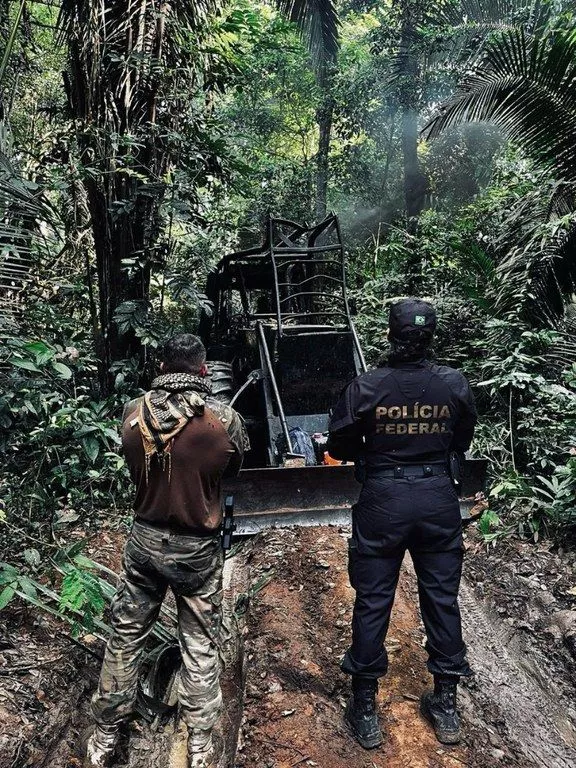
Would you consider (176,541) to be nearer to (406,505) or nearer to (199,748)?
(199,748)

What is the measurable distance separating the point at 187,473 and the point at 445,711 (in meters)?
1.61

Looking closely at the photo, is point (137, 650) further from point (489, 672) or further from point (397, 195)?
point (397, 195)

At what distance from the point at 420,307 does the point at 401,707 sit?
195cm

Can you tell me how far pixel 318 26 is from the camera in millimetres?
11422

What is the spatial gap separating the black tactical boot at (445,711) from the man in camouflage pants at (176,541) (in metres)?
1.00

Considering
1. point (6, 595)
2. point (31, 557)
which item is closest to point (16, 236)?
point (6, 595)

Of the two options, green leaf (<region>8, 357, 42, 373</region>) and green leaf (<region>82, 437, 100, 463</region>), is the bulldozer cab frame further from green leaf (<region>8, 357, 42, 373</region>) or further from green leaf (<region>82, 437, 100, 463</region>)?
green leaf (<region>8, 357, 42, 373</region>)

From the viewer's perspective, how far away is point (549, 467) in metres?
4.94

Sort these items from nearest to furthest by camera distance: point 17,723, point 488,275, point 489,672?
point 17,723
point 489,672
point 488,275

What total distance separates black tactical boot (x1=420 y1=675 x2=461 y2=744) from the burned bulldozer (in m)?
1.91

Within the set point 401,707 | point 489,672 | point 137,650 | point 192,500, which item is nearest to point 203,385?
point 192,500

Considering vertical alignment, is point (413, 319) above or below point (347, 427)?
above

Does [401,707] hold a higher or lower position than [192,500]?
lower

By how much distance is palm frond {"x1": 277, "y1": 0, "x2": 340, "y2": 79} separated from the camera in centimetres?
1019
